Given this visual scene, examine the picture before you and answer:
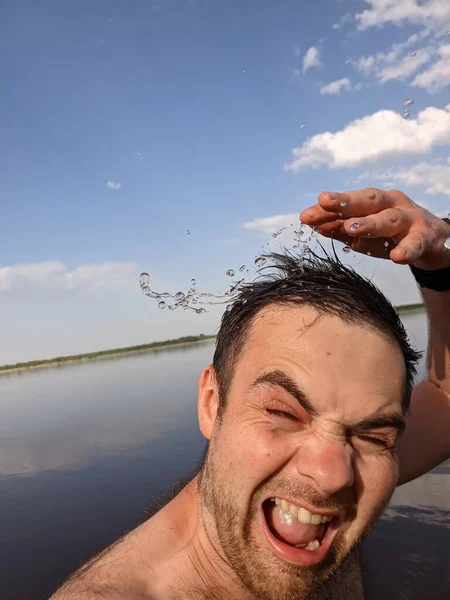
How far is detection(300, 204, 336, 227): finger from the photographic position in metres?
2.60

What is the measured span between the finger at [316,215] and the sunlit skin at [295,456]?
0.53 metres

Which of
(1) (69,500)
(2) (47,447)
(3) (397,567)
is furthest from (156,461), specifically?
(3) (397,567)

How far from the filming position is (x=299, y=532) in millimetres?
2148

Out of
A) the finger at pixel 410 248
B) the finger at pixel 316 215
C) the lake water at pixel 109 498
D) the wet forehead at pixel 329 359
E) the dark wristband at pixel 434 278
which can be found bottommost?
the lake water at pixel 109 498

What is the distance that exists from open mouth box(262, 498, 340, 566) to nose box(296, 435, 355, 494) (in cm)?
17

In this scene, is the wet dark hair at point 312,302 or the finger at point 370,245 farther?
the finger at point 370,245

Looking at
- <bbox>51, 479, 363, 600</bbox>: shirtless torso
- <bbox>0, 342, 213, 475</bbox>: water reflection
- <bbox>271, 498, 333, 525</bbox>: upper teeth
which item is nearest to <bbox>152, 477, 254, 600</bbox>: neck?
<bbox>51, 479, 363, 600</bbox>: shirtless torso

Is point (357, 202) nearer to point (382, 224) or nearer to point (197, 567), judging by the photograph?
point (382, 224)

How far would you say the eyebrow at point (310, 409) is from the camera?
221 centimetres

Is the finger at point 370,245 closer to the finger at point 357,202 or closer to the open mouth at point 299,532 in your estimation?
the finger at point 357,202

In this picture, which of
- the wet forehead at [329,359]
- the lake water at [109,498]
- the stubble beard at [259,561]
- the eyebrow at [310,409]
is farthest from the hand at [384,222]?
the lake water at [109,498]

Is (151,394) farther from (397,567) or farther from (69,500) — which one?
(397,567)

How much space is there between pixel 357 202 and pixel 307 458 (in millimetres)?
1305

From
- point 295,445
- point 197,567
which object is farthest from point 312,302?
point 197,567
